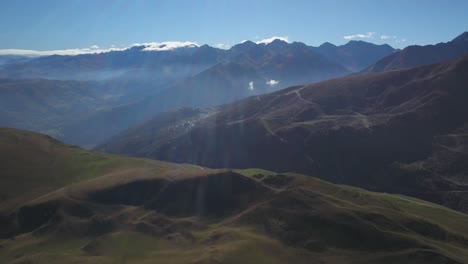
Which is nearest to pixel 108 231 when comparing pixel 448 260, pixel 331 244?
pixel 331 244

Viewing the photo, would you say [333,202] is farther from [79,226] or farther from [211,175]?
[79,226]

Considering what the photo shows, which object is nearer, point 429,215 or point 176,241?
point 176,241

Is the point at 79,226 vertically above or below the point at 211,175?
below

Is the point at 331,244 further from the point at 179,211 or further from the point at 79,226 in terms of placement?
the point at 79,226

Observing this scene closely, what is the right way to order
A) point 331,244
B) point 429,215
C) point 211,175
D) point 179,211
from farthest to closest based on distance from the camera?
point 429,215, point 211,175, point 179,211, point 331,244

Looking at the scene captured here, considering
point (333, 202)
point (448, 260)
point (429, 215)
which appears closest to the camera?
point (448, 260)

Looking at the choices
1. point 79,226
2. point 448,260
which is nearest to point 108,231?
point 79,226
